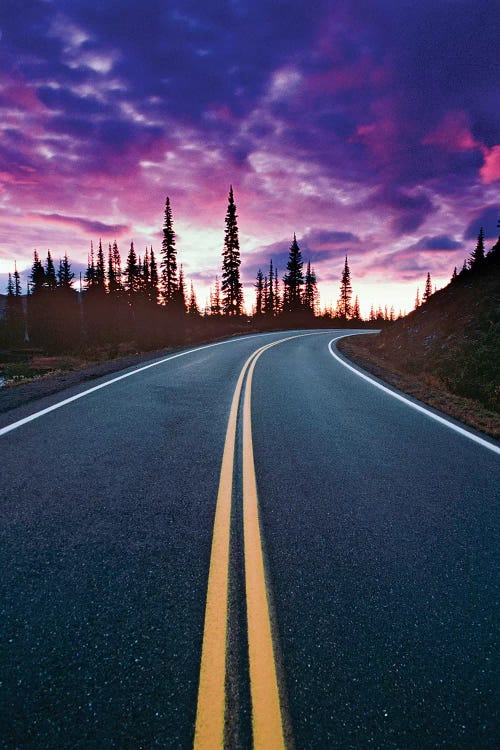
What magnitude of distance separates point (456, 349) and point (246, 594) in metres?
12.6

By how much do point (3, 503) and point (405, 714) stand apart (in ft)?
11.1

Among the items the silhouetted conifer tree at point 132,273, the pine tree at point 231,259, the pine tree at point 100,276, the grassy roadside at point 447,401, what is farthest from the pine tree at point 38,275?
the grassy roadside at point 447,401

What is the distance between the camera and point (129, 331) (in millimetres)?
35969

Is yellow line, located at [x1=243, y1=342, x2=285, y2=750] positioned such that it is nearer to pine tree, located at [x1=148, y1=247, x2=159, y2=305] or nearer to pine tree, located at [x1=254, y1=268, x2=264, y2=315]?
pine tree, located at [x1=148, y1=247, x2=159, y2=305]

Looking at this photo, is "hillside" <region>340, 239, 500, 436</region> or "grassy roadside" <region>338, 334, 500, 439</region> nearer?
"grassy roadside" <region>338, 334, 500, 439</region>

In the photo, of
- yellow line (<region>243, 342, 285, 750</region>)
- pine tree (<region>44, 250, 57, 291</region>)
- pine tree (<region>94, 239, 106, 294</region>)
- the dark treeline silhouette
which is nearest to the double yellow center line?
yellow line (<region>243, 342, 285, 750</region>)

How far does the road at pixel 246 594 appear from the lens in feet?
5.07

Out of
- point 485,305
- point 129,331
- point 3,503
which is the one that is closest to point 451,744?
point 3,503

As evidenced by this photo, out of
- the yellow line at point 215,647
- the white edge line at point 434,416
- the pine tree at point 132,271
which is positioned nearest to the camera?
the yellow line at point 215,647

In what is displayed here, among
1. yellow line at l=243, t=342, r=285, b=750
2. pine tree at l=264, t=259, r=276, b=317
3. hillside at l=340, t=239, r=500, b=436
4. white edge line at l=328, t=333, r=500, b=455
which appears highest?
pine tree at l=264, t=259, r=276, b=317

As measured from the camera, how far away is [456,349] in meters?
12.3

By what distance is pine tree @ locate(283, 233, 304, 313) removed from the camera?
60.6 meters

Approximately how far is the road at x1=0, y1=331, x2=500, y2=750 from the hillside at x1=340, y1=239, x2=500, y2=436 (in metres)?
3.57

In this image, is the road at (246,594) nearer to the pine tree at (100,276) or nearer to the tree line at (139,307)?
the tree line at (139,307)
